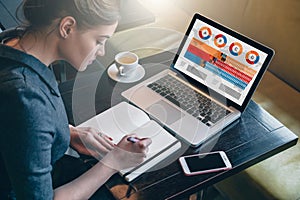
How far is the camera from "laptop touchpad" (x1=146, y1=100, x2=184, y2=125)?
1.20 metres

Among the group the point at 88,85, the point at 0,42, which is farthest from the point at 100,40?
the point at 88,85

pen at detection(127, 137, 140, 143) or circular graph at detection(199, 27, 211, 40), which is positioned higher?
circular graph at detection(199, 27, 211, 40)

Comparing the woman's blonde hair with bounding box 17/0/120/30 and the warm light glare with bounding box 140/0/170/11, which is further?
the warm light glare with bounding box 140/0/170/11

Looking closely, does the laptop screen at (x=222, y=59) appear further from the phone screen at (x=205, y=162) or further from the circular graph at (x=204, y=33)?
the phone screen at (x=205, y=162)

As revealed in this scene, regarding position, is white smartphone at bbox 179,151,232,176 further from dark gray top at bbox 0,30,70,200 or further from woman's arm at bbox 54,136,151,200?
dark gray top at bbox 0,30,70,200

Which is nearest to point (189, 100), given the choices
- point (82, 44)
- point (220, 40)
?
point (220, 40)

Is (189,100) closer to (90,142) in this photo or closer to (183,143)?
(183,143)

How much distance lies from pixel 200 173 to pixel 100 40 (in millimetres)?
417

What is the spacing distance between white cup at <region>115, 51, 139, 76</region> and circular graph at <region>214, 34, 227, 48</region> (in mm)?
262

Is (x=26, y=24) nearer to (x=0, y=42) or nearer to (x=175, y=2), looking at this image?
(x=0, y=42)

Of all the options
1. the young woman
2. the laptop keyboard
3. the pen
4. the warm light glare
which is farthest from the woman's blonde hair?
the warm light glare

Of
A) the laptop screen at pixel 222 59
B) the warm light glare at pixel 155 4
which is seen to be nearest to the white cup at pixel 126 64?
the laptop screen at pixel 222 59

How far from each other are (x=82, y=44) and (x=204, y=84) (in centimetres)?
48

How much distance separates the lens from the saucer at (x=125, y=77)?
52.2 inches
